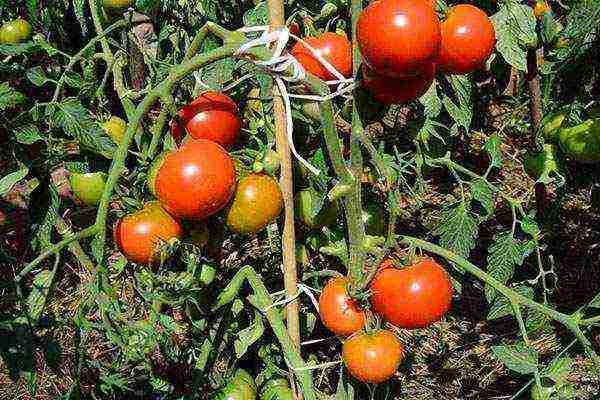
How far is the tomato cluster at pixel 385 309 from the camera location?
1.03m

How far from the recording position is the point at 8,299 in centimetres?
122

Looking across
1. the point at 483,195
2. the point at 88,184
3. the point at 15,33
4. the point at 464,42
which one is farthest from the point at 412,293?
the point at 15,33

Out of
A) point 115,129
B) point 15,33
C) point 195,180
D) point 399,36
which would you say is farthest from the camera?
point 15,33

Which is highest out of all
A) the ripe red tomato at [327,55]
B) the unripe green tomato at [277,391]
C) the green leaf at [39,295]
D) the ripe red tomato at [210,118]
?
the ripe red tomato at [327,55]

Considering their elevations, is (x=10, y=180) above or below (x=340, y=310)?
above

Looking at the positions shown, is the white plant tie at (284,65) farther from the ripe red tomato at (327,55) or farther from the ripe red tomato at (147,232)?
the ripe red tomato at (147,232)

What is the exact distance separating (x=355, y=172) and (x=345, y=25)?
355 mm

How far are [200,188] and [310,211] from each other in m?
0.28

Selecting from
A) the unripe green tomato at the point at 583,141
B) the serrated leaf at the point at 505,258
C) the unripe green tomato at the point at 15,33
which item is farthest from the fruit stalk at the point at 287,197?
the unripe green tomato at the point at 15,33

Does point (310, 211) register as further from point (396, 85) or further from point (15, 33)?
point (15, 33)

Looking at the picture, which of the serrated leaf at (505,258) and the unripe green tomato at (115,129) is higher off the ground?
the unripe green tomato at (115,129)

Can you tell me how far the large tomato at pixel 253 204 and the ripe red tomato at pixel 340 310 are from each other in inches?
6.1

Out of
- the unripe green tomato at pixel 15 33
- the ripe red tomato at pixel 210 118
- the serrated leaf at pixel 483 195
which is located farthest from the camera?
the unripe green tomato at pixel 15 33

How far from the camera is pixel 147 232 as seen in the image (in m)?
1.04
